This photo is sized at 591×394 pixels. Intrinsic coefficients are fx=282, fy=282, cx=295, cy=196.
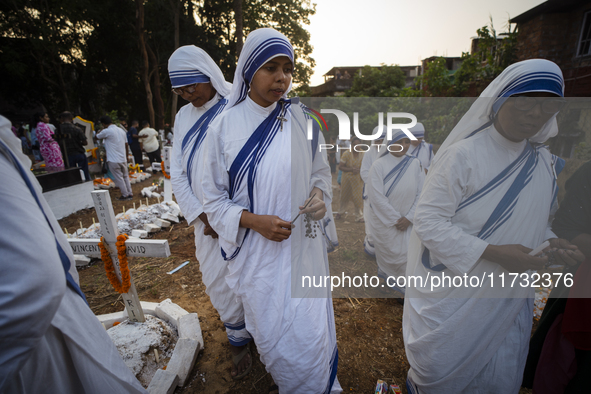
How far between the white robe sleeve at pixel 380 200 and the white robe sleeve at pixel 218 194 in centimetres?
237

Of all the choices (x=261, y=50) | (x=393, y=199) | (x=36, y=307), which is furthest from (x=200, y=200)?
(x=393, y=199)

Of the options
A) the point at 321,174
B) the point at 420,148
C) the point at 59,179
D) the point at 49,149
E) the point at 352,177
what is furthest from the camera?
the point at 49,149

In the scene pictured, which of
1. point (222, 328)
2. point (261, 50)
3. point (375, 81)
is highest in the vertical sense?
point (375, 81)

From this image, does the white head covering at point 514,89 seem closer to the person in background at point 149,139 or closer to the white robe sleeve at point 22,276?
the white robe sleeve at point 22,276

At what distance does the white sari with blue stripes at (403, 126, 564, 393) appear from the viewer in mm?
1513

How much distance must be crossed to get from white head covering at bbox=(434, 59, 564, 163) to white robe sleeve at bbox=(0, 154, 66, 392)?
1.82 m

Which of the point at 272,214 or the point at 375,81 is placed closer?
the point at 272,214

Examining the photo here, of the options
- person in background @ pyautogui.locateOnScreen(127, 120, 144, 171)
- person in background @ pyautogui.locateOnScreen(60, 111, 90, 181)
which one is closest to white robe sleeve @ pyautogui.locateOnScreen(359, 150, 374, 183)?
person in background @ pyautogui.locateOnScreen(60, 111, 90, 181)

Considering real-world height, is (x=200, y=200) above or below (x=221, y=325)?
above

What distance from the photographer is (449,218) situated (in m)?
1.60

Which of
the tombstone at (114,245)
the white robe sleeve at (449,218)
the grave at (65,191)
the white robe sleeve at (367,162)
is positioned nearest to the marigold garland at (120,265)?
the tombstone at (114,245)

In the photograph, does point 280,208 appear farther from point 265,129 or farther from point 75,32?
point 75,32

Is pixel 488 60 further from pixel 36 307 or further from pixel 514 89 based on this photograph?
pixel 36 307

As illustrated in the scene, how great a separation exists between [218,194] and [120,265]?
1.23 meters
